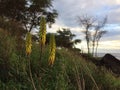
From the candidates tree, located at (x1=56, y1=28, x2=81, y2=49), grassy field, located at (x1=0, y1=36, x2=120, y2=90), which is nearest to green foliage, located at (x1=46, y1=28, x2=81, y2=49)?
tree, located at (x1=56, y1=28, x2=81, y2=49)

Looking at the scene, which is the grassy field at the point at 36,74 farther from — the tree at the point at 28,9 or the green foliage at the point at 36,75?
the tree at the point at 28,9

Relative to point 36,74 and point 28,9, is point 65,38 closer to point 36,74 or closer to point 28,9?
point 28,9

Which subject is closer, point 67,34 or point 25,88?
point 25,88

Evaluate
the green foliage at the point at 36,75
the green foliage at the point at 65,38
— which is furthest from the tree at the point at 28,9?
the green foliage at the point at 36,75

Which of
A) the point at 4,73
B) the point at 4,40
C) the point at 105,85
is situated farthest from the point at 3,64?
the point at 105,85

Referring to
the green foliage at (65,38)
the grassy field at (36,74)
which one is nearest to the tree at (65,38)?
the green foliage at (65,38)

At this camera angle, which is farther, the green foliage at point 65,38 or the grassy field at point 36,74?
the green foliage at point 65,38

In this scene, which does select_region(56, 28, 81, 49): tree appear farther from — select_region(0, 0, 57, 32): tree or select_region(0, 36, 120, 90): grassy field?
select_region(0, 36, 120, 90): grassy field

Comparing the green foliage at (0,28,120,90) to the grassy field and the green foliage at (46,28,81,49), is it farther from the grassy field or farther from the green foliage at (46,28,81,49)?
the green foliage at (46,28,81,49)

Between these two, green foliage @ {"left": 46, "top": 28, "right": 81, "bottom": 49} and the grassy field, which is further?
green foliage @ {"left": 46, "top": 28, "right": 81, "bottom": 49}

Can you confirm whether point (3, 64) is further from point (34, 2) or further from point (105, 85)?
point (34, 2)

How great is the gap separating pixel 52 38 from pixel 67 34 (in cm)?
3357

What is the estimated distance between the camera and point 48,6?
114 feet

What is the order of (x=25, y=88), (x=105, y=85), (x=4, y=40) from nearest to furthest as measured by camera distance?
(x=25, y=88) < (x=105, y=85) < (x=4, y=40)
